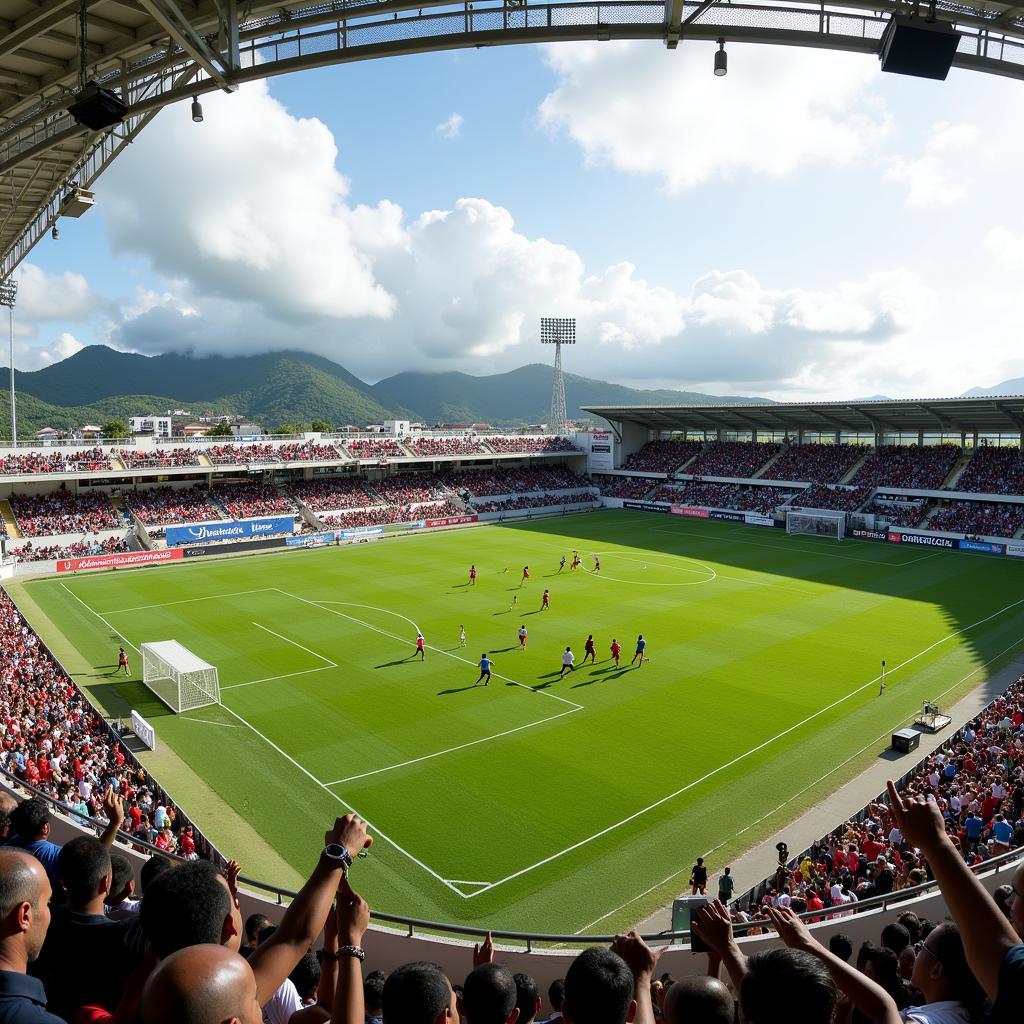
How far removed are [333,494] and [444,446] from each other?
13968mm

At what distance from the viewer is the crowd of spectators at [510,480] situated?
6906 centimetres

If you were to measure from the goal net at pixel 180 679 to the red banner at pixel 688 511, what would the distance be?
47978 mm

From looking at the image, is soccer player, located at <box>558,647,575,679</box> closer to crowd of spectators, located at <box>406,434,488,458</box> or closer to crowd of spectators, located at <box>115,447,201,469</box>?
crowd of spectators, located at <box>115,447,201,469</box>

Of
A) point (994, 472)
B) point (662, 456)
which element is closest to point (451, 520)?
point (662, 456)

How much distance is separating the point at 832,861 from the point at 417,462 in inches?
2320

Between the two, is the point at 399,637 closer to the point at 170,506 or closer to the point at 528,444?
the point at 170,506

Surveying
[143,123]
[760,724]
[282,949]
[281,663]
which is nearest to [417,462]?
[281,663]

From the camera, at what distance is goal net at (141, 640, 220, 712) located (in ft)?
74.7

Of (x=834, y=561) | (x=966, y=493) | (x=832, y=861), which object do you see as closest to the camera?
(x=832, y=861)

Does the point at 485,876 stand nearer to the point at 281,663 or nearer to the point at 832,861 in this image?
the point at 832,861

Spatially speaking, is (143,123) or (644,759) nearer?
(143,123)

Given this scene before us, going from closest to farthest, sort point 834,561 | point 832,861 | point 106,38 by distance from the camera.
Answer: point 106,38, point 832,861, point 834,561

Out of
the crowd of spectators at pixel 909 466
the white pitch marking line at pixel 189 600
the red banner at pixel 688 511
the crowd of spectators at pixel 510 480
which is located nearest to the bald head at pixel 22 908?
the white pitch marking line at pixel 189 600

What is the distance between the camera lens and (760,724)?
21531 mm
